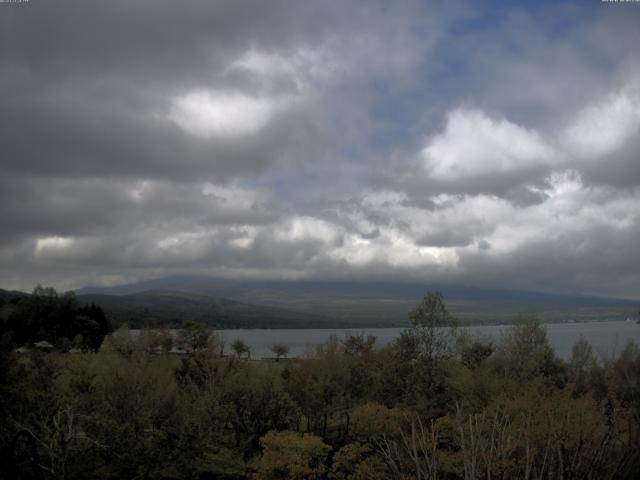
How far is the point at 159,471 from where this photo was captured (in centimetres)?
2702

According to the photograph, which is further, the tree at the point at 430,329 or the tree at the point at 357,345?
the tree at the point at 357,345

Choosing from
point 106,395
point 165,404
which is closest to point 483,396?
point 165,404

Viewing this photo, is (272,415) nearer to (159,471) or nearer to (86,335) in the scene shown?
(159,471)

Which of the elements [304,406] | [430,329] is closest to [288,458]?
[304,406]

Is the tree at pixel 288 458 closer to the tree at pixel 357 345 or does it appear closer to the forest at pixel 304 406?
the forest at pixel 304 406

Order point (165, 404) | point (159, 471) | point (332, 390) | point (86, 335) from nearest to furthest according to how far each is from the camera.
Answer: point (159, 471) < point (165, 404) < point (332, 390) < point (86, 335)

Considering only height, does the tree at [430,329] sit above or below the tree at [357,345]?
above

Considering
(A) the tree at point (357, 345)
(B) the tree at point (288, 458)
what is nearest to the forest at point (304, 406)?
(B) the tree at point (288, 458)

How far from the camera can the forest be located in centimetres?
2573

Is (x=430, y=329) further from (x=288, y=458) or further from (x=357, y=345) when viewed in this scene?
(x=357, y=345)

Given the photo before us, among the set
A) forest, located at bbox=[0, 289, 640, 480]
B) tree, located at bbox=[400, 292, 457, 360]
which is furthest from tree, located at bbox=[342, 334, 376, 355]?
tree, located at bbox=[400, 292, 457, 360]

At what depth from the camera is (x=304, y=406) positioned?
38.6m

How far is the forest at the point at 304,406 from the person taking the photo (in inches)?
1013

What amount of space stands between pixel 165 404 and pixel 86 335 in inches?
2779
